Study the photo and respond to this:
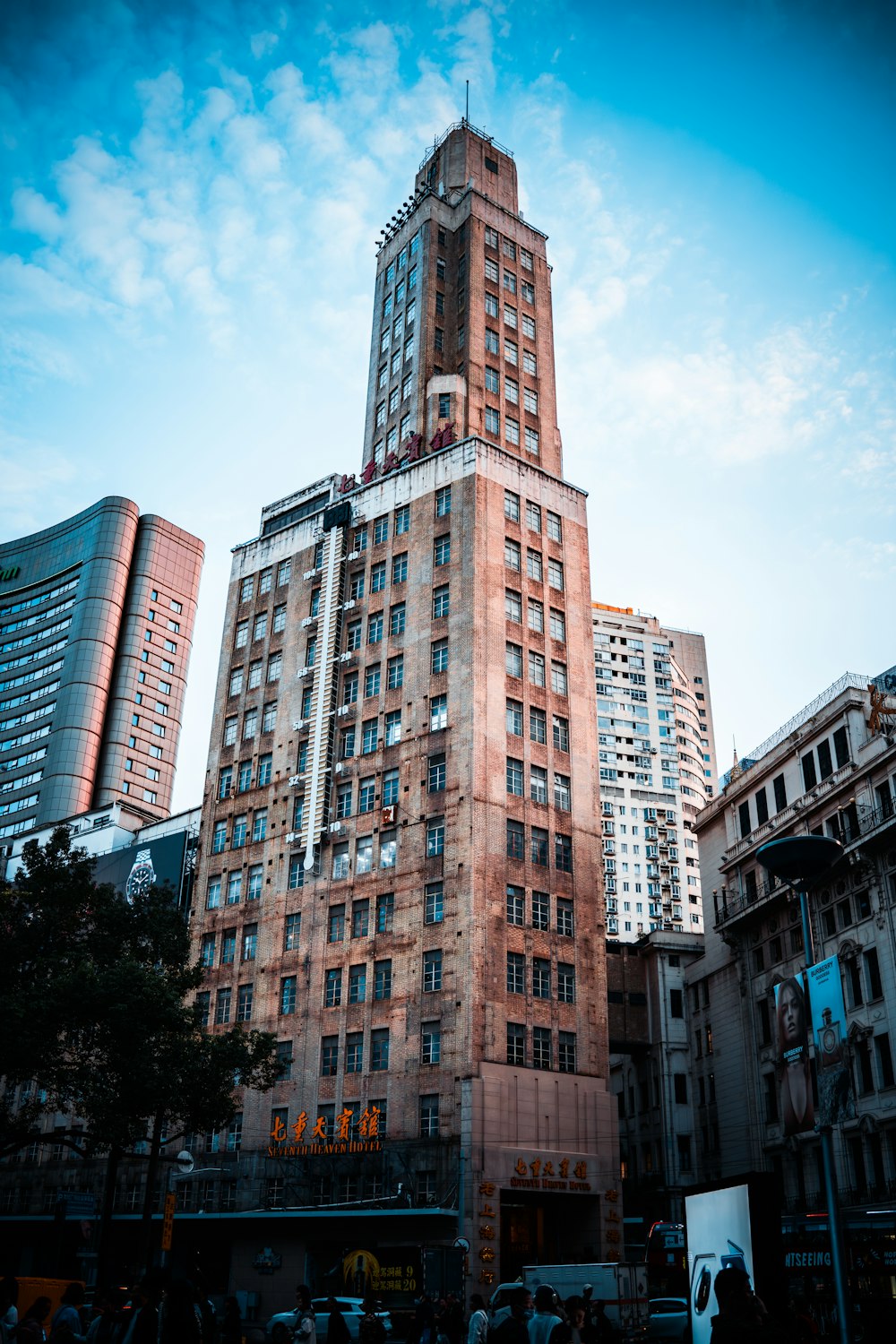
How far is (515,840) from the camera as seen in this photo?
52.8m

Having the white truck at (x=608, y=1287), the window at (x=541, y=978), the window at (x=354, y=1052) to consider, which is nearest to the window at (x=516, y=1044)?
the window at (x=541, y=978)

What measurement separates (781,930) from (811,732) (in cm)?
998

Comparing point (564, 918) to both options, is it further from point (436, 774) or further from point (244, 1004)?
point (244, 1004)

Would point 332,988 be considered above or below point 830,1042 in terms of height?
above

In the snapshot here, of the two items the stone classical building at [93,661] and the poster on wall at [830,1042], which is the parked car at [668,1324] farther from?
the stone classical building at [93,661]

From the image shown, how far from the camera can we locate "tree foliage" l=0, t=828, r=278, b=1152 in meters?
34.0

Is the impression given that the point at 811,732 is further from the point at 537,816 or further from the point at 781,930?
the point at 537,816

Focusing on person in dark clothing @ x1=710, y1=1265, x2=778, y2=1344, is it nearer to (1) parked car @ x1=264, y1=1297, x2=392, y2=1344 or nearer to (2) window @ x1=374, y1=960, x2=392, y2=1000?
(1) parked car @ x1=264, y1=1297, x2=392, y2=1344

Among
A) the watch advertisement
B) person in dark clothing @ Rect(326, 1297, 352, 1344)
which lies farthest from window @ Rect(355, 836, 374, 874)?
person in dark clothing @ Rect(326, 1297, 352, 1344)

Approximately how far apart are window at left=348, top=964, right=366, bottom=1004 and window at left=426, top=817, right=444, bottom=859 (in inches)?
240

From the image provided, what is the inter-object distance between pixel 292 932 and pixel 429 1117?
1313 cm

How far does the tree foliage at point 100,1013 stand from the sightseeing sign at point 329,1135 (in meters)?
10.3

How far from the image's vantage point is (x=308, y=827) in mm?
57781

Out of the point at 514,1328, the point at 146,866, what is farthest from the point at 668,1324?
the point at 146,866
